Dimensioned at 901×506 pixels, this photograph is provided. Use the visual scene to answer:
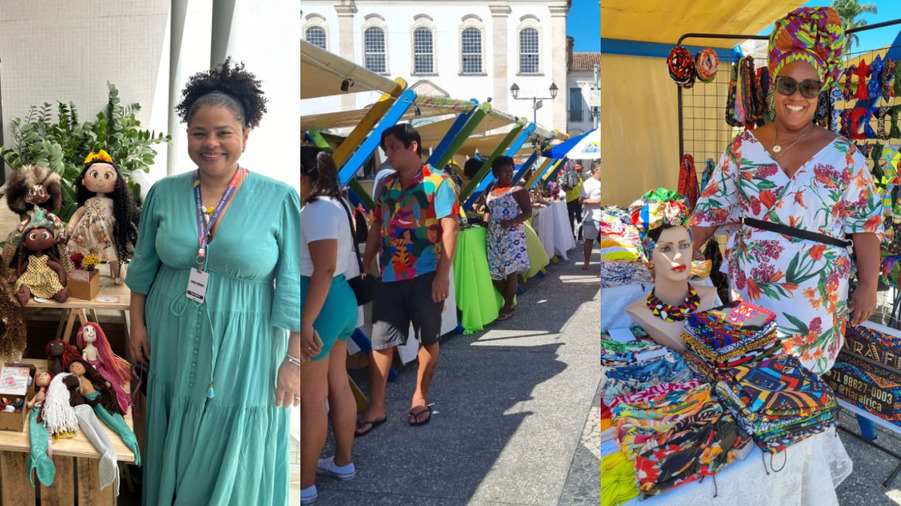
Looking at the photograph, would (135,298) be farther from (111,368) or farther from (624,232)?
(624,232)

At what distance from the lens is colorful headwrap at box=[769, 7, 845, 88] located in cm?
183

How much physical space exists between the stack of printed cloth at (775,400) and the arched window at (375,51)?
1.13 m

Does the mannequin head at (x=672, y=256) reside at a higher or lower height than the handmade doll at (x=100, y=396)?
higher

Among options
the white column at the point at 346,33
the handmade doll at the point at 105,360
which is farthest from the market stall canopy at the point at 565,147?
the handmade doll at the point at 105,360

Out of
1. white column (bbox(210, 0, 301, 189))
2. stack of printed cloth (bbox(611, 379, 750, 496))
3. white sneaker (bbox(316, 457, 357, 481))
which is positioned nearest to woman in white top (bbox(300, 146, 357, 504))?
white sneaker (bbox(316, 457, 357, 481))

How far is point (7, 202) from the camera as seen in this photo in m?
2.18

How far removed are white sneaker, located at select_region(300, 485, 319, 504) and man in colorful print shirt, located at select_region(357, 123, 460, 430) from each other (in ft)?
1.13

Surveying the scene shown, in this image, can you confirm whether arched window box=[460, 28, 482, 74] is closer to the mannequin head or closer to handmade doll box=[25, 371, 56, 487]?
the mannequin head

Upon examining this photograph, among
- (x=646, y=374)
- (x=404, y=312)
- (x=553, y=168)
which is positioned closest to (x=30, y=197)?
(x=404, y=312)

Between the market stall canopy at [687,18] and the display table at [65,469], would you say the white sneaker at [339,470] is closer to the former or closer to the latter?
the display table at [65,469]

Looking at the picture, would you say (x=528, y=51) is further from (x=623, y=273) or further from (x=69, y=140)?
(x=69, y=140)

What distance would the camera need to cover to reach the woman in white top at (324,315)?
1593 millimetres

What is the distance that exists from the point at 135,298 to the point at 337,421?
0.80m

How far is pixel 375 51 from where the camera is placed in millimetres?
1524
